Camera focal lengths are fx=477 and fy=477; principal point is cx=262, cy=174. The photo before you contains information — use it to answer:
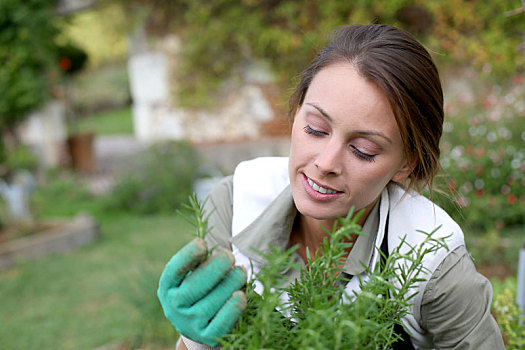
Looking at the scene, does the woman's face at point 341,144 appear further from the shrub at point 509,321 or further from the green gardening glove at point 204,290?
the shrub at point 509,321

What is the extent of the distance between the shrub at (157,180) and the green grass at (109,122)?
9.62 meters

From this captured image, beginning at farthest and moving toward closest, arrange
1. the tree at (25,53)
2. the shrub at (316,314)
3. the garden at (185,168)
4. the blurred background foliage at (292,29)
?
the tree at (25,53), the blurred background foliage at (292,29), the garden at (185,168), the shrub at (316,314)

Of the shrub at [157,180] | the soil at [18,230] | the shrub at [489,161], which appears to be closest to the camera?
the shrub at [489,161]

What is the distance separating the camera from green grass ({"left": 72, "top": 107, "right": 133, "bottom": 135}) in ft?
54.6

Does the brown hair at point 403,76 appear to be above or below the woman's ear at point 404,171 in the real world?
above

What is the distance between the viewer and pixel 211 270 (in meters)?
Result: 0.87

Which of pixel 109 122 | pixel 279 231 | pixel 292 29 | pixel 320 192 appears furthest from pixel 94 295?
pixel 109 122

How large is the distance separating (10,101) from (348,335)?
8187 millimetres

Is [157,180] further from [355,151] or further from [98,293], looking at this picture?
[355,151]

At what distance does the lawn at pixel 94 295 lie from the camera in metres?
2.90

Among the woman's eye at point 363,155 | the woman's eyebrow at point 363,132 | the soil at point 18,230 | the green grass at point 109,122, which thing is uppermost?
the woman's eyebrow at point 363,132

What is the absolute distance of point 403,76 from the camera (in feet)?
4.16

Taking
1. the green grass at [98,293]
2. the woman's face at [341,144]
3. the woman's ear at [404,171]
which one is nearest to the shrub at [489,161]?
→ the green grass at [98,293]

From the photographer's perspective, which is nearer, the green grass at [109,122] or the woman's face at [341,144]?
the woman's face at [341,144]
